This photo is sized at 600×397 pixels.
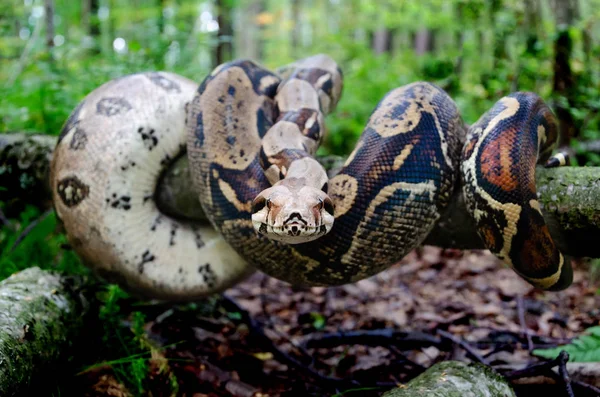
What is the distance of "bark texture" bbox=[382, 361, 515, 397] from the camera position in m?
2.51

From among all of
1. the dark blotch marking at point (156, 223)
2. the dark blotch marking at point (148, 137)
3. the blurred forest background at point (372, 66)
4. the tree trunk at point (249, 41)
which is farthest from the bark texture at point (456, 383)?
the tree trunk at point (249, 41)

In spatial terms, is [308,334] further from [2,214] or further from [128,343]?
[2,214]

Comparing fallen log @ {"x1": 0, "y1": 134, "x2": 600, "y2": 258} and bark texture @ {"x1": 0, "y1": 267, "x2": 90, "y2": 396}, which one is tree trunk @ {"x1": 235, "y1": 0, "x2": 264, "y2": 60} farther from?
bark texture @ {"x1": 0, "y1": 267, "x2": 90, "y2": 396}

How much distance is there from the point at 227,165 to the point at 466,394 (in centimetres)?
208

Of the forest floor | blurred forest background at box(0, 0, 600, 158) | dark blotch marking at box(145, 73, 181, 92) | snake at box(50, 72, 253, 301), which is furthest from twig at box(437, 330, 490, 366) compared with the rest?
blurred forest background at box(0, 0, 600, 158)

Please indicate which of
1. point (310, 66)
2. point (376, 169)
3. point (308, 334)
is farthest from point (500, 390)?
point (310, 66)

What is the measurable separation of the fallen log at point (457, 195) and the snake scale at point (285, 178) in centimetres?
12

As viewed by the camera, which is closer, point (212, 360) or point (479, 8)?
point (212, 360)

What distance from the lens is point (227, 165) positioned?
3.42m

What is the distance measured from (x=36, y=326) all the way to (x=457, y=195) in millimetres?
2751

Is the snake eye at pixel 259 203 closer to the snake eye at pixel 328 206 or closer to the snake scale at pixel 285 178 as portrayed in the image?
the snake scale at pixel 285 178

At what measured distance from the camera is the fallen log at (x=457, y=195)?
112 inches

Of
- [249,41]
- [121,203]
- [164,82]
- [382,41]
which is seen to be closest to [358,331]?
[121,203]

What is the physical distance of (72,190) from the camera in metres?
3.76
